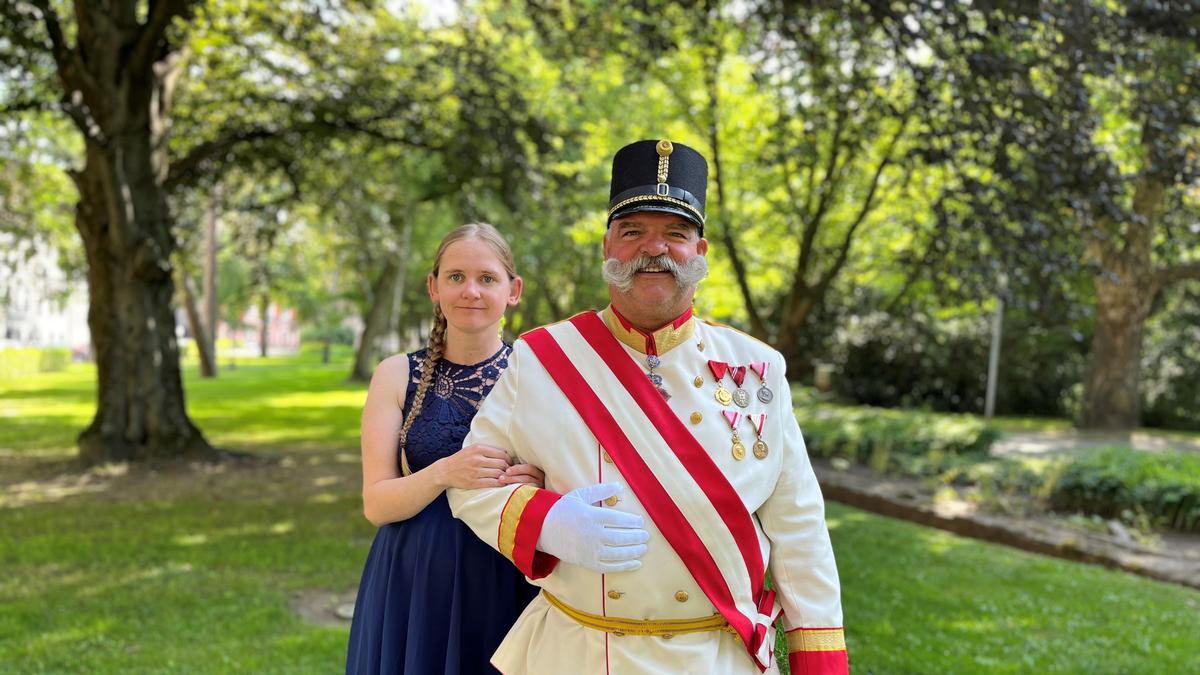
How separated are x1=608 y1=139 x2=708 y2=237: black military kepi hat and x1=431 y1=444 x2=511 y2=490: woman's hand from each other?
0.66 meters

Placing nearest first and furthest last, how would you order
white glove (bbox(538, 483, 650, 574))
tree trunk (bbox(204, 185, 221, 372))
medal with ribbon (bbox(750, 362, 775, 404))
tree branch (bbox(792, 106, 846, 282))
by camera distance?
white glove (bbox(538, 483, 650, 574))
medal with ribbon (bbox(750, 362, 775, 404))
tree branch (bbox(792, 106, 846, 282))
tree trunk (bbox(204, 185, 221, 372))

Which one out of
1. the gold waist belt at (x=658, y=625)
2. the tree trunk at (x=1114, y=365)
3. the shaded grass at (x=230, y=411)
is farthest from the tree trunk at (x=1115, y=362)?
the gold waist belt at (x=658, y=625)

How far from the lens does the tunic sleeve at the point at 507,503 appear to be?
202 cm

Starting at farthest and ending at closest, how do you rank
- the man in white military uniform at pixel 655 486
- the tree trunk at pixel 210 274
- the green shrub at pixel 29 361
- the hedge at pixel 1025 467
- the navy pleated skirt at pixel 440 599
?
the green shrub at pixel 29 361
the tree trunk at pixel 210 274
the hedge at pixel 1025 467
the navy pleated skirt at pixel 440 599
the man in white military uniform at pixel 655 486

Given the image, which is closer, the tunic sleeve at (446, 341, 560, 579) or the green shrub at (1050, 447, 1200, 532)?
the tunic sleeve at (446, 341, 560, 579)

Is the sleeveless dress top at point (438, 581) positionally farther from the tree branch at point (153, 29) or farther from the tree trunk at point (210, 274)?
the tree trunk at point (210, 274)

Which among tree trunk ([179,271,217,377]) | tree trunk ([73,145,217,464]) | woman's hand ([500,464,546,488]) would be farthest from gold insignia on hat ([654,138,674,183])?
tree trunk ([179,271,217,377])

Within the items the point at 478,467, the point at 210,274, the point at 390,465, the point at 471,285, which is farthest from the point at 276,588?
the point at 210,274

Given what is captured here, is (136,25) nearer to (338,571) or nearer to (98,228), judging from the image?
(98,228)

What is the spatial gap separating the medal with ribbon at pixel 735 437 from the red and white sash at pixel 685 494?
0.07m

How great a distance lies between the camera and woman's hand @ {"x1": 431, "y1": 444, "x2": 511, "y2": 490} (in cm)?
216

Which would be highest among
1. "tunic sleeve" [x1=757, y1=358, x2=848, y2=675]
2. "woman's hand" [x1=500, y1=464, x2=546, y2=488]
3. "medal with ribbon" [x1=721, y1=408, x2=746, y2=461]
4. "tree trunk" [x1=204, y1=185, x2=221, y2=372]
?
"tree trunk" [x1=204, y1=185, x2=221, y2=372]

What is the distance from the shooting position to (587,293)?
77.0ft

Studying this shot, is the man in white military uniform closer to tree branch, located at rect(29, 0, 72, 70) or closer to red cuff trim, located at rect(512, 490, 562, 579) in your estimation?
red cuff trim, located at rect(512, 490, 562, 579)
